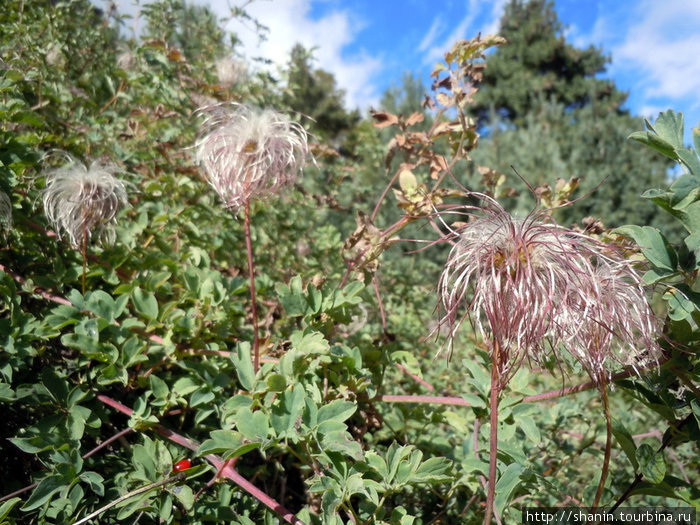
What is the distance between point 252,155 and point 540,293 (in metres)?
0.77

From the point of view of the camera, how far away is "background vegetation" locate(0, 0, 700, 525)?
0.97 meters

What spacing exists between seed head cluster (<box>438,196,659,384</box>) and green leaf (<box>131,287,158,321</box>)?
0.71m

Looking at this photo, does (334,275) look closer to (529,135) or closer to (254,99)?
(254,99)

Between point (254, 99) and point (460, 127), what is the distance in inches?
47.9

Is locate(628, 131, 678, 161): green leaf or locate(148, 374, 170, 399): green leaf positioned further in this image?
locate(148, 374, 170, 399): green leaf

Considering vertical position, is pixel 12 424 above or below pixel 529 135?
below

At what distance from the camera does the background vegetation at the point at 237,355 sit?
97 centimetres

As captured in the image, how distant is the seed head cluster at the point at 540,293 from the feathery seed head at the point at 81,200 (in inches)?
37.0

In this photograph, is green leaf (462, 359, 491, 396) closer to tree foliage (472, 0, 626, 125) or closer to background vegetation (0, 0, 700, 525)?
background vegetation (0, 0, 700, 525)

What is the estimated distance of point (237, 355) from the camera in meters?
1.14

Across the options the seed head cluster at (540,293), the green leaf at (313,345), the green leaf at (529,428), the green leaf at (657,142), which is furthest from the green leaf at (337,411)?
the green leaf at (657,142)

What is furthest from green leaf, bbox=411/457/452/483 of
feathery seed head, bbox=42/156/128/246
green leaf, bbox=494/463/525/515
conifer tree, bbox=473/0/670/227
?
conifer tree, bbox=473/0/670/227

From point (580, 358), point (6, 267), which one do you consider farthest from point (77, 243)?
point (580, 358)

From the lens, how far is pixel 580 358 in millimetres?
923
